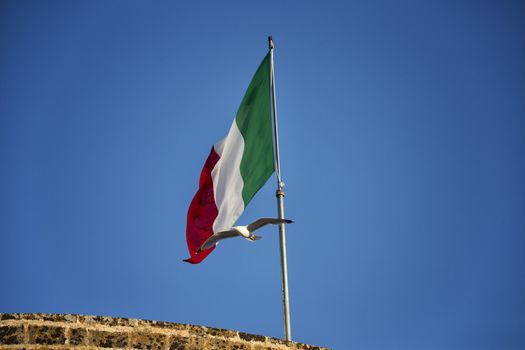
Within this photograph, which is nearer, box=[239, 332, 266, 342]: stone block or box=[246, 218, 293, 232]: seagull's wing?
box=[239, 332, 266, 342]: stone block

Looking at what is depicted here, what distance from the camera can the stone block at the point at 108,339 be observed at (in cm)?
621

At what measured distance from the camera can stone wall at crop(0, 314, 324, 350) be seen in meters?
6.12

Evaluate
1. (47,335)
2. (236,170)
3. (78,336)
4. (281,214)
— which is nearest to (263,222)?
(281,214)

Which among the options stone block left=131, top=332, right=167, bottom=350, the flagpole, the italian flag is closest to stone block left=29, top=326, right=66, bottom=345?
stone block left=131, top=332, right=167, bottom=350

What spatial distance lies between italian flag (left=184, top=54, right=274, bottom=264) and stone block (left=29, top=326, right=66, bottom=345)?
5083 millimetres

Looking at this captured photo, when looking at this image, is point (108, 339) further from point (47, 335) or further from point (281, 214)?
point (281, 214)

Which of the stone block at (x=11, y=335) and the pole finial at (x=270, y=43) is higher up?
the pole finial at (x=270, y=43)

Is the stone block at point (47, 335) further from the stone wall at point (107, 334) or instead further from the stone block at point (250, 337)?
the stone block at point (250, 337)

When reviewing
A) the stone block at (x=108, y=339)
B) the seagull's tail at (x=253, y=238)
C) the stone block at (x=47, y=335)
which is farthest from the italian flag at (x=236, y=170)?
the stone block at (x=47, y=335)

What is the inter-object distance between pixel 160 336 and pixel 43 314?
1.03m

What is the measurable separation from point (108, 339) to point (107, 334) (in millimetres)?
45

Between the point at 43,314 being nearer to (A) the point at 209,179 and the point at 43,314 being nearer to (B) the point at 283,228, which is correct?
(B) the point at 283,228

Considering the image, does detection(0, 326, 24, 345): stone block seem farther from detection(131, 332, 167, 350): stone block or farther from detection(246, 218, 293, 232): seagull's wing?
detection(246, 218, 293, 232): seagull's wing

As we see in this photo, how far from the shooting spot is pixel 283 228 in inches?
382
